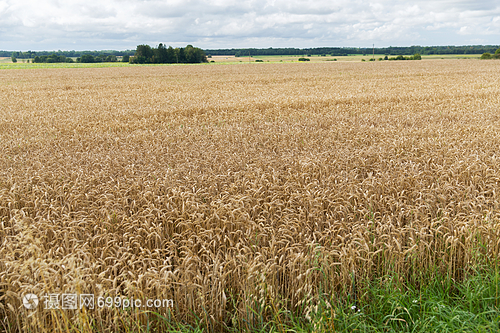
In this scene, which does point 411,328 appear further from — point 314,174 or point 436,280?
point 314,174

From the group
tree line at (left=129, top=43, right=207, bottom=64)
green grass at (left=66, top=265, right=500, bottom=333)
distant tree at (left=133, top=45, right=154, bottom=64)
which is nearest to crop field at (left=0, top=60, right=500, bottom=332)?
green grass at (left=66, top=265, right=500, bottom=333)

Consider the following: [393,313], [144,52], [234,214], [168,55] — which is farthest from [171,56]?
[393,313]

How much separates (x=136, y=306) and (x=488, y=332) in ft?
10.0

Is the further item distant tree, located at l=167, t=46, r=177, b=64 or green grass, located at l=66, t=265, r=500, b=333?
distant tree, located at l=167, t=46, r=177, b=64

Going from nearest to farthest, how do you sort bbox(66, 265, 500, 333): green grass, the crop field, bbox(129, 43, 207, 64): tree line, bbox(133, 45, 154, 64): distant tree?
bbox(66, 265, 500, 333): green grass → the crop field → bbox(129, 43, 207, 64): tree line → bbox(133, 45, 154, 64): distant tree

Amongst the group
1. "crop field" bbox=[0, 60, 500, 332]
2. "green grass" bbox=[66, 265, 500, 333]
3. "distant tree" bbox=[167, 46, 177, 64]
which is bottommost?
"green grass" bbox=[66, 265, 500, 333]

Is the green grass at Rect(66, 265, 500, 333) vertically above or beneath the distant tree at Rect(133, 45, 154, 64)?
beneath

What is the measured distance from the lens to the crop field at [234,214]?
327cm

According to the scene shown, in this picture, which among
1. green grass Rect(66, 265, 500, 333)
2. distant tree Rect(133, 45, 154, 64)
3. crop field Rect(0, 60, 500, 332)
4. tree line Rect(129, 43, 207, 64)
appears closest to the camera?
green grass Rect(66, 265, 500, 333)

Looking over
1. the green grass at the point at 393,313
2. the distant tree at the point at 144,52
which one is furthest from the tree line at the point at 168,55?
the green grass at the point at 393,313

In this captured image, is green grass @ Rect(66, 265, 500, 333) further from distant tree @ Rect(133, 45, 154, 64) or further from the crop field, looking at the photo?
distant tree @ Rect(133, 45, 154, 64)

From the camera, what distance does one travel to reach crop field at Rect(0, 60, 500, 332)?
3.27 m

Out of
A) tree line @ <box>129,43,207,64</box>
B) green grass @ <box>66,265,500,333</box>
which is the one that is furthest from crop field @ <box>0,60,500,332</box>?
tree line @ <box>129,43,207,64</box>

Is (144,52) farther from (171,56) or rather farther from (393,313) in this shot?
(393,313)
